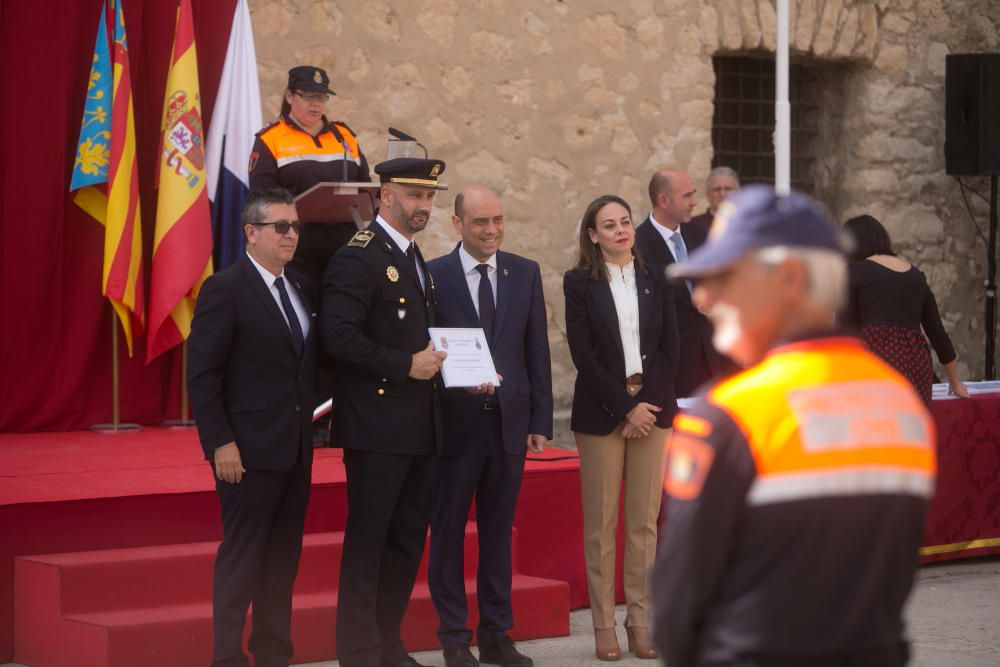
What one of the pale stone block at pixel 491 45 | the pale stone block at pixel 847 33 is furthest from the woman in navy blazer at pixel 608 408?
the pale stone block at pixel 847 33

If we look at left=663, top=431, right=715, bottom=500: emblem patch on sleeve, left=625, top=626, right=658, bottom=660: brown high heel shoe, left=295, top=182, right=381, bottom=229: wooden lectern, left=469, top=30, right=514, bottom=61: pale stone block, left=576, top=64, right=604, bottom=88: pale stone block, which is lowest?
left=625, top=626, right=658, bottom=660: brown high heel shoe

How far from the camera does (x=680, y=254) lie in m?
6.88

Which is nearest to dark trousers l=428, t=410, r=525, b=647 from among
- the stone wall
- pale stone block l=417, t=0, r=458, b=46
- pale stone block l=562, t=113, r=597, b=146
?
the stone wall

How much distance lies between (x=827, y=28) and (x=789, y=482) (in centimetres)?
830

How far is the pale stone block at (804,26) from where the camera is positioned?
9.77 metres

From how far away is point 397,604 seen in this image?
5109 millimetres

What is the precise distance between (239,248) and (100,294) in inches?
28.3

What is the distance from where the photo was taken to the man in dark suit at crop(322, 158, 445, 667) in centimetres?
491

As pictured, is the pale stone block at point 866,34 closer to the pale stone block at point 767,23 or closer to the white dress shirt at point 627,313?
the pale stone block at point 767,23

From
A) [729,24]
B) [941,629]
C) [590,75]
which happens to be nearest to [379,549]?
[941,629]

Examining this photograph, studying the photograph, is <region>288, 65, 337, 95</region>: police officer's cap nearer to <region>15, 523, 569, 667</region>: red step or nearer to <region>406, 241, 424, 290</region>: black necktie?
<region>406, 241, 424, 290</region>: black necktie

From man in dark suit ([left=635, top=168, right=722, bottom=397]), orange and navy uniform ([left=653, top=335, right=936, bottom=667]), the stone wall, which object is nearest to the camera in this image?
orange and navy uniform ([left=653, top=335, right=936, bottom=667])

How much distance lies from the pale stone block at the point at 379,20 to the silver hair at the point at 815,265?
246 inches

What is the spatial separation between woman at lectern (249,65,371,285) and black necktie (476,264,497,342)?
1316 millimetres
